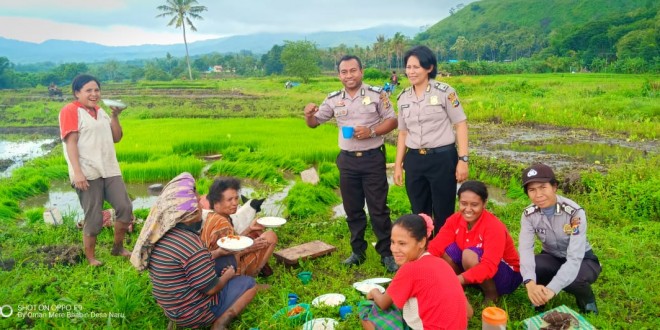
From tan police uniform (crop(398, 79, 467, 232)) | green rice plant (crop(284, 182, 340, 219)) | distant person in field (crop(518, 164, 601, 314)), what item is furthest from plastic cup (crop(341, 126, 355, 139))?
green rice plant (crop(284, 182, 340, 219))

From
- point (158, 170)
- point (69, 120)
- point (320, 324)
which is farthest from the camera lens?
point (158, 170)

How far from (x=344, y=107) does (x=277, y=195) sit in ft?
11.2

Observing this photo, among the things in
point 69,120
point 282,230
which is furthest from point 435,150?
point 69,120

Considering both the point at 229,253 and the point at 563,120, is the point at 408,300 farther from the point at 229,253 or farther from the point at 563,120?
the point at 563,120

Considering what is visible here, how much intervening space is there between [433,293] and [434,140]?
1.61m

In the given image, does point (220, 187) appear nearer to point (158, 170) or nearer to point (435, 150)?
point (435, 150)

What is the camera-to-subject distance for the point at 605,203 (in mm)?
5660

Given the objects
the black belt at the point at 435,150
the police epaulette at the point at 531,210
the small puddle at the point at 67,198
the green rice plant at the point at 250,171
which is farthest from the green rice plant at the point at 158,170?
the police epaulette at the point at 531,210

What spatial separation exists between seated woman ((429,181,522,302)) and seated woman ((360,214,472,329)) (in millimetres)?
707

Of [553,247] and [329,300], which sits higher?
[553,247]

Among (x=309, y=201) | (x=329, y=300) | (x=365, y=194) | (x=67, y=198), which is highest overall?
(x=365, y=194)

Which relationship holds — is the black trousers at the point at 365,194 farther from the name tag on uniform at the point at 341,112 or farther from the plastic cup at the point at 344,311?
the plastic cup at the point at 344,311

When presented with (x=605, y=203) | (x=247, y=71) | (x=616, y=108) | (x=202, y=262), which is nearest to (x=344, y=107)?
(x=202, y=262)

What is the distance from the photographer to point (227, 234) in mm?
3525
